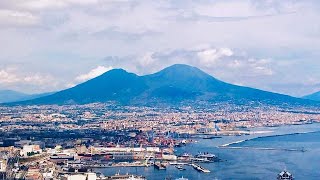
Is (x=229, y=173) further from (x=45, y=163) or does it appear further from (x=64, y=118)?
(x=64, y=118)

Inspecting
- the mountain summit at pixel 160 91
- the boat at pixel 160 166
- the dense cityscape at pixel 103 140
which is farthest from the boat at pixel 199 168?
the mountain summit at pixel 160 91

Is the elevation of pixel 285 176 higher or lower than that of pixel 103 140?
lower

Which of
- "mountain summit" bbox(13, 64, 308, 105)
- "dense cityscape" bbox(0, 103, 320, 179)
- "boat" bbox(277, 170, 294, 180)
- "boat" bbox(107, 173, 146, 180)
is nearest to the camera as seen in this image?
"boat" bbox(107, 173, 146, 180)

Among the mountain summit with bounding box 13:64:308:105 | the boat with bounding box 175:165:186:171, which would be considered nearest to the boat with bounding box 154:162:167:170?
the boat with bounding box 175:165:186:171

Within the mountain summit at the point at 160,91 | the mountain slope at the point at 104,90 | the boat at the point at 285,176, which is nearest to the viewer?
the boat at the point at 285,176

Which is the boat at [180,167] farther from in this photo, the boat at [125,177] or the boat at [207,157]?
the boat at [125,177]

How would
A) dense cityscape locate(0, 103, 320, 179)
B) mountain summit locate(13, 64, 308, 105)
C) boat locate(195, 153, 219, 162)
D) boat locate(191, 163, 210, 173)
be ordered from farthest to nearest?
mountain summit locate(13, 64, 308, 105)
boat locate(195, 153, 219, 162)
dense cityscape locate(0, 103, 320, 179)
boat locate(191, 163, 210, 173)

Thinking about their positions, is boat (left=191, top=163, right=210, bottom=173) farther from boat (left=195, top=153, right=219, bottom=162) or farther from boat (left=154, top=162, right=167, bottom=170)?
boat (left=195, top=153, right=219, bottom=162)

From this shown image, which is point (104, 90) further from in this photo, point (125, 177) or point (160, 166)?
point (125, 177)

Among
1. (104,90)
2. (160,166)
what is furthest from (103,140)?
(104,90)
